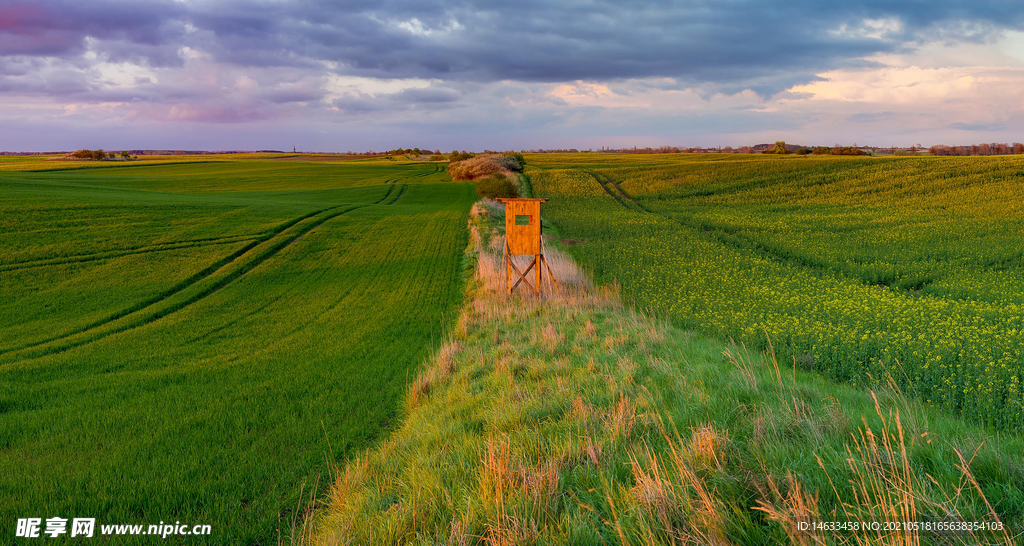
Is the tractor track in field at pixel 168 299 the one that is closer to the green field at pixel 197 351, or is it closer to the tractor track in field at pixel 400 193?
the green field at pixel 197 351

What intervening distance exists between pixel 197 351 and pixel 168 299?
742 centimetres

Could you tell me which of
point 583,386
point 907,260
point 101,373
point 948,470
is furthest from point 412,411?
point 907,260

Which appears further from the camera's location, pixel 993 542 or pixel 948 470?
pixel 948 470

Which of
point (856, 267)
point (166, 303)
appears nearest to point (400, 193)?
point (166, 303)

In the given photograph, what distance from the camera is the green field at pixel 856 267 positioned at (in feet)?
28.4

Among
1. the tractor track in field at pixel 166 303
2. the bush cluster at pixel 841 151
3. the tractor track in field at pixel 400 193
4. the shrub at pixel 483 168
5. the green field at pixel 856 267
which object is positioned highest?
the bush cluster at pixel 841 151

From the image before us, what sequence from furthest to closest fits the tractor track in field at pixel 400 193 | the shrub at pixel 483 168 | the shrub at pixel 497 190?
the shrub at pixel 483 168 → the shrub at pixel 497 190 → the tractor track in field at pixel 400 193

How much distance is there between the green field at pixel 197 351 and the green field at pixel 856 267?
8.49 m

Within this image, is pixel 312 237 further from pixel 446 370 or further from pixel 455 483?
pixel 455 483

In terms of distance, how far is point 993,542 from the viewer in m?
3.09

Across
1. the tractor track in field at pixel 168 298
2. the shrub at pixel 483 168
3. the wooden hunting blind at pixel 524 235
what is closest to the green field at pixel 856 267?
the wooden hunting blind at pixel 524 235

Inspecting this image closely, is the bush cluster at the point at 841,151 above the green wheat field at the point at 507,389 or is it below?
above

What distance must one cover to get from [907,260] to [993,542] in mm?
22298

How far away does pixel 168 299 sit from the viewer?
18.4 m
